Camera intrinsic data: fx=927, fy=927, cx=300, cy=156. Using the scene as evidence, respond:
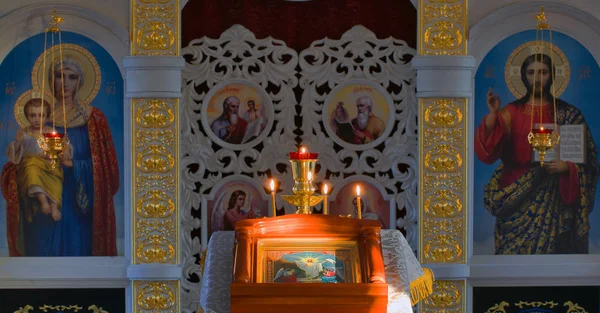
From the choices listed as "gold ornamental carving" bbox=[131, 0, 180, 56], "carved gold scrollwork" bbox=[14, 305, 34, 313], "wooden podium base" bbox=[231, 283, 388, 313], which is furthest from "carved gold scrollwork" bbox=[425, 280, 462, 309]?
"wooden podium base" bbox=[231, 283, 388, 313]

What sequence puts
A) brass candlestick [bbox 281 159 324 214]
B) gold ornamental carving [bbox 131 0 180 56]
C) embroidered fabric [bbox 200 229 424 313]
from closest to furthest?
1. embroidered fabric [bbox 200 229 424 313]
2. brass candlestick [bbox 281 159 324 214]
3. gold ornamental carving [bbox 131 0 180 56]

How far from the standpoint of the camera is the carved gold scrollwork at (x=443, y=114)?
663 centimetres

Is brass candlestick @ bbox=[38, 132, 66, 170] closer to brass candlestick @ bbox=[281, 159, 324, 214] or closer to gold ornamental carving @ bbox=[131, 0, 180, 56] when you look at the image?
gold ornamental carving @ bbox=[131, 0, 180, 56]

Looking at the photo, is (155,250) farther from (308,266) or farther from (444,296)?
(308,266)

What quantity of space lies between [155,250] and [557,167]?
298cm

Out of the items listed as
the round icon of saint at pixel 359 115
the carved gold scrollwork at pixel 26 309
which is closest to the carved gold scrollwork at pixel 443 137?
the round icon of saint at pixel 359 115

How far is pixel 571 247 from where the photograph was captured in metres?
6.81

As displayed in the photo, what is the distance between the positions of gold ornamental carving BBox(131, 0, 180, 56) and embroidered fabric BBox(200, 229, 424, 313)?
2700 millimetres

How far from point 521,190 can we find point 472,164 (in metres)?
0.41

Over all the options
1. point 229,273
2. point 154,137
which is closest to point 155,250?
point 154,137

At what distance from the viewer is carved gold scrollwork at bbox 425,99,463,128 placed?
6.63m

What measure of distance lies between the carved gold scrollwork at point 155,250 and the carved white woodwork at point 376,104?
120cm

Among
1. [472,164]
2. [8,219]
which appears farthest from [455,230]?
[8,219]

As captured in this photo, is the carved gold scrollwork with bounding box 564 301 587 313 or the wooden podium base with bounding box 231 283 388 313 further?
the carved gold scrollwork with bounding box 564 301 587 313
